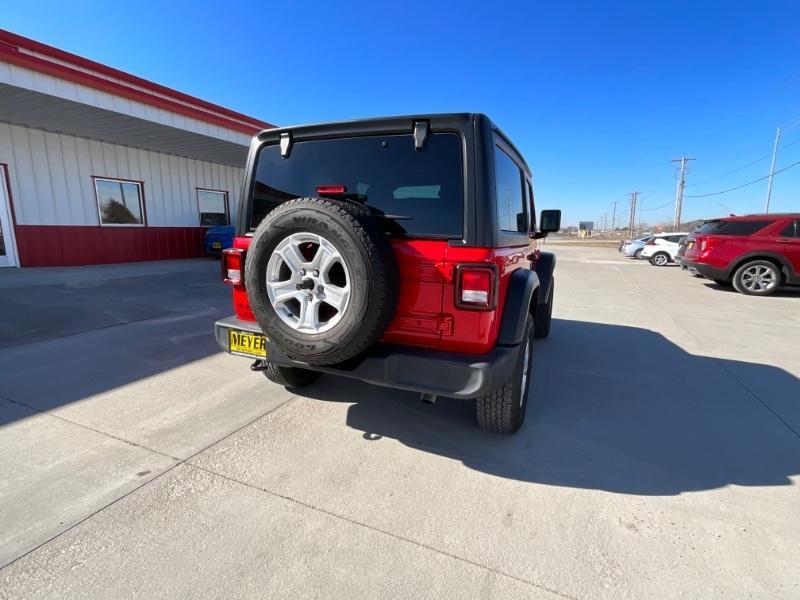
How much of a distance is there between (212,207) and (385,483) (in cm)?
1475

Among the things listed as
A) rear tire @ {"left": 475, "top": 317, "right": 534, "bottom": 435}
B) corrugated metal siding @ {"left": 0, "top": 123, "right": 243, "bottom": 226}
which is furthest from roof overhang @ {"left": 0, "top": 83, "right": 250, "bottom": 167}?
rear tire @ {"left": 475, "top": 317, "right": 534, "bottom": 435}

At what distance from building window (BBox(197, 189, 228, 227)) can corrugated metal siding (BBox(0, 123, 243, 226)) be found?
0.32 meters

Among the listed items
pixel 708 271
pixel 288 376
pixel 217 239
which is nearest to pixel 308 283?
pixel 288 376

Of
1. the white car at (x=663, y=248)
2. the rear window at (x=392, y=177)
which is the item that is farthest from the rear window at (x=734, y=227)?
the rear window at (x=392, y=177)

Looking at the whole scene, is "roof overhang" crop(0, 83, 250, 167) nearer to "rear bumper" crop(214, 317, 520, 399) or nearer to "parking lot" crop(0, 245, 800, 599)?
"parking lot" crop(0, 245, 800, 599)

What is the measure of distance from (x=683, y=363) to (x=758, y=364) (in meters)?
0.83

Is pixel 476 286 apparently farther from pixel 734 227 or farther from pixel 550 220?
pixel 734 227

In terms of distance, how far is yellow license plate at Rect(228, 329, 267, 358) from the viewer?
2.59 m

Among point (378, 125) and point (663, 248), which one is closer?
point (378, 125)

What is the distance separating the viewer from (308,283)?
7.25 feet

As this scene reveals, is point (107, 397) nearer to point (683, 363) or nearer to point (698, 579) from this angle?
point (698, 579)

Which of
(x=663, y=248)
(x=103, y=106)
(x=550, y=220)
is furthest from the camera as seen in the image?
(x=663, y=248)

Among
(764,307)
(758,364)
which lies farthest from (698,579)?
(764,307)

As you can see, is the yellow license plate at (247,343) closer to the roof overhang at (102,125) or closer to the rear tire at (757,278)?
the roof overhang at (102,125)
